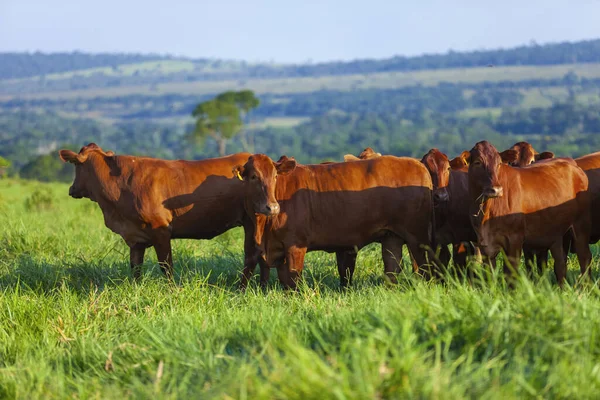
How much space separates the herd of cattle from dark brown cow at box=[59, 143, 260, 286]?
1cm

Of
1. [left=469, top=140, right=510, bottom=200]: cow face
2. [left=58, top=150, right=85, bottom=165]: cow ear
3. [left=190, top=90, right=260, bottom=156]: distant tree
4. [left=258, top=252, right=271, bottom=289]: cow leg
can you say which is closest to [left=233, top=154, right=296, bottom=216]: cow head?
[left=258, top=252, right=271, bottom=289]: cow leg

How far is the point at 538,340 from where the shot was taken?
500 centimetres

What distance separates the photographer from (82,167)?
31.9ft

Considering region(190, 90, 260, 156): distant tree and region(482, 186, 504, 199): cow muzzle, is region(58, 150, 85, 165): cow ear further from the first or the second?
region(190, 90, 260, 156): distant tree

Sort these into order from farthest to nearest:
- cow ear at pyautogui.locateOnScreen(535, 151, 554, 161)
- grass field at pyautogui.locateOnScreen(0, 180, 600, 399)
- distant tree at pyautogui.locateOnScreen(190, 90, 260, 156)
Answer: distant tree at pyautogui.locateOnScreen(190, 90, 260, 156)
cow ear at pyautogui.locateOnScreen(535, 151, 554, 161)
grass field at pyautogui.locateOnScreen(0, 180, 600, 399)

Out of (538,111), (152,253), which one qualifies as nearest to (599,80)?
(538,111)

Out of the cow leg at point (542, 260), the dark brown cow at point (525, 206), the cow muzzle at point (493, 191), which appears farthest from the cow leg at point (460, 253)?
the cow muzzle at point (493, 191)

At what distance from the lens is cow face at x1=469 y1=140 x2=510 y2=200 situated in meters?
7.61

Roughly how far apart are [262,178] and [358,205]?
3.01ft

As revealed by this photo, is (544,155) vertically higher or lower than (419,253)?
higher

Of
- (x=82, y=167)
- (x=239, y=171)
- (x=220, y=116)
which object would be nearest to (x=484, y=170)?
(x=239, y=171)

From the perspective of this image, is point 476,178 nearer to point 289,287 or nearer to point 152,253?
point 289,287

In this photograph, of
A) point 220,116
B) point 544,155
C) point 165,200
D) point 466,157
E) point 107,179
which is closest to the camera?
point 466,157

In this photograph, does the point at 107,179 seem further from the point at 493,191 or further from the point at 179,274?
the point at 493,191
